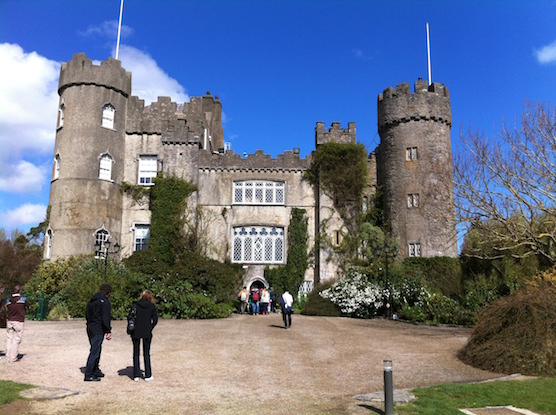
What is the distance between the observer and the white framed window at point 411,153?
93.1 ft

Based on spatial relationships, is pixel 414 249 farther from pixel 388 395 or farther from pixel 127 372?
pixel 388 395

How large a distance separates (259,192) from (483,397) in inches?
905

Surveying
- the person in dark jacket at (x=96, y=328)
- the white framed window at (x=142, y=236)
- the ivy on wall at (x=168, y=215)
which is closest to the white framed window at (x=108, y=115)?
the ivy on wall at (x=168, y=215)

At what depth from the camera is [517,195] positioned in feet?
54.3

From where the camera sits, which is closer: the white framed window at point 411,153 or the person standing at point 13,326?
the person standing at point 13,326

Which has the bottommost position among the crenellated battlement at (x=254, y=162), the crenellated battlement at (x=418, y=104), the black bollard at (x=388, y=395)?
the black bollard at (x=388, y=395)

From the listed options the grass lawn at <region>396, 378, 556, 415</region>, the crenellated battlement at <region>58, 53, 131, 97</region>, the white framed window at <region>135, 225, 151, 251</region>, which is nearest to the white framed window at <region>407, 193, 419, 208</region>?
the white framed window at <region>135, 225, 151, 251</region>

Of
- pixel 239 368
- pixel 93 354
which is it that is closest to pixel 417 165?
pixel 239 368

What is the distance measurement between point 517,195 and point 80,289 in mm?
18310

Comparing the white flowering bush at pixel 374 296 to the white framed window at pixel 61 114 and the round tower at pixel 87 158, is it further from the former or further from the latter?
the white framed window at pixel 61 114

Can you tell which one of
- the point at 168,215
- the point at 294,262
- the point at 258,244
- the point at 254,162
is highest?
the point at 254,162

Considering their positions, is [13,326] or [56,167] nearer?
[13,326]

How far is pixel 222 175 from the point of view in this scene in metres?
29.4

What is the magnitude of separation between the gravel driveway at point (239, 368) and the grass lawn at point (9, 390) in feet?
1.20
